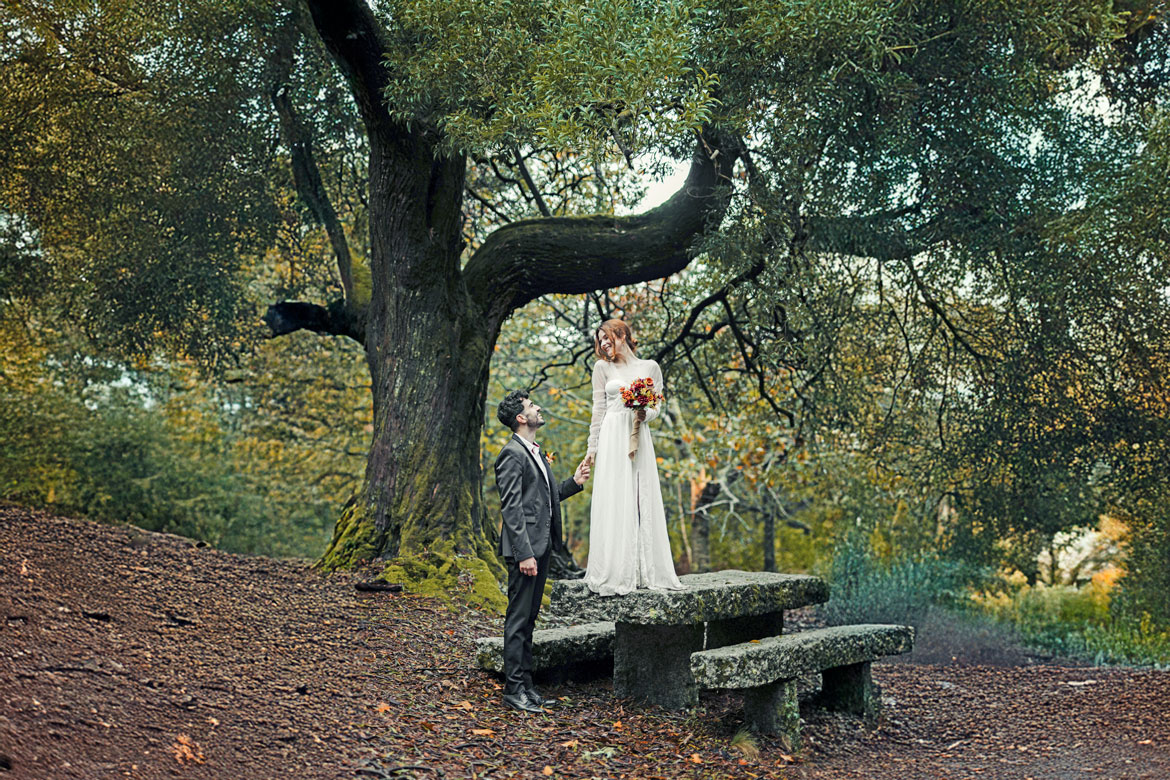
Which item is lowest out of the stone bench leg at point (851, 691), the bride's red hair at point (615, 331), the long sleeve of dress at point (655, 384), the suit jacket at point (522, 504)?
the stone bench leg at point (851, 691)

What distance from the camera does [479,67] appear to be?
6.80 metres

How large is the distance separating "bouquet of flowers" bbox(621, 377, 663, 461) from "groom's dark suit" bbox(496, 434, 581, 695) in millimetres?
773

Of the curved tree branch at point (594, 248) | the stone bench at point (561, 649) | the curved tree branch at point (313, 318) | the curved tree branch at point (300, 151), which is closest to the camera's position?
the stone bench at point (561, 649)

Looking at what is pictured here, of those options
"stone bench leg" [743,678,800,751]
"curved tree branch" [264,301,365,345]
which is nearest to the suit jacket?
"stone bench leg" [743,678,800,751]

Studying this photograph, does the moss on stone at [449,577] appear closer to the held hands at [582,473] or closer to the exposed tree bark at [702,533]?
the held hands at [582,473]

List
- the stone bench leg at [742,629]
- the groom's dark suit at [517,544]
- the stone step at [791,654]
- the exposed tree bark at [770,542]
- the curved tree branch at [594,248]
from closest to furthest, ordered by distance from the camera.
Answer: the stone step at [791,654] → the groom's dark suit at [517,544] → the stone bench leg at [742,629] → the curved tree branch at [594,248] → the exposed tree bark at [770,542]

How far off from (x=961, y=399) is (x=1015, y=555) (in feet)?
12.5

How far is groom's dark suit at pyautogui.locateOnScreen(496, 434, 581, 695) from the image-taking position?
18.5 ft

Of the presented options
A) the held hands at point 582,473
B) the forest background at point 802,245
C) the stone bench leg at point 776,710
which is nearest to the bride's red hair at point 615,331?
the held hands at point 582,473

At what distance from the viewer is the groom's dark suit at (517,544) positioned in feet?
18.5

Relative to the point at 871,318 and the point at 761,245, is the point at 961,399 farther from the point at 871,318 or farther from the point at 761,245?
the point at 761,245

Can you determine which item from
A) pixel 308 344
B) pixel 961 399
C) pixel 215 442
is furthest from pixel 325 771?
pixel 215 442

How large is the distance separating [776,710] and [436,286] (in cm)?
Result: 506

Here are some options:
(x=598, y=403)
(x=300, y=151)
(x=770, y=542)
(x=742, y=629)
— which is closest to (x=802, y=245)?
(x=598, y=403)
